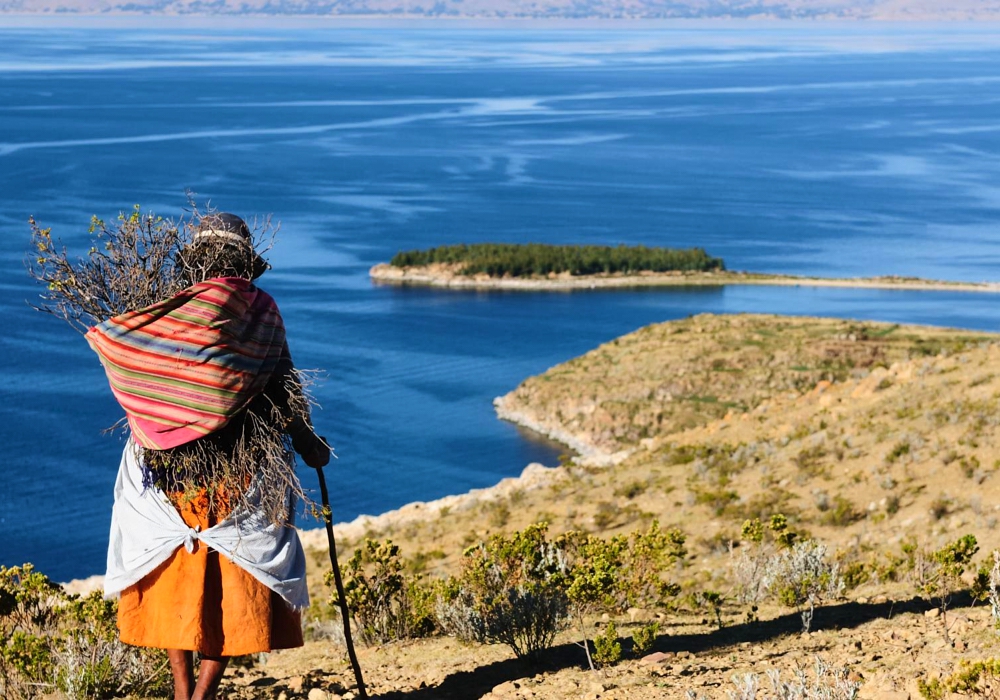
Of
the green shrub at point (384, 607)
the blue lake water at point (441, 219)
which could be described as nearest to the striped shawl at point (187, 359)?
the green shrub at point (384, 607)

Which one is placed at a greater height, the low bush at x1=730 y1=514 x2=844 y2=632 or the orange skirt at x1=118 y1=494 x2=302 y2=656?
Answer: the orange skirt at x1=118 y1=494 x2=302 y2=656

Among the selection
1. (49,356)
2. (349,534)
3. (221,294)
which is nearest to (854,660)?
(221,294)

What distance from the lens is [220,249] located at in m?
5.04

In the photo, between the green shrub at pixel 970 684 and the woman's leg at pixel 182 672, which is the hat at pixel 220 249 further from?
the green shrub at pixel 970 684

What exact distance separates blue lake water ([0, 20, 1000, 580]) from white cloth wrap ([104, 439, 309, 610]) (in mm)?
12245

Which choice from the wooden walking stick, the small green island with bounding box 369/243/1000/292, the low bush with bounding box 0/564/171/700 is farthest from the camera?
the small green island with bounding box 369/243/1000/292

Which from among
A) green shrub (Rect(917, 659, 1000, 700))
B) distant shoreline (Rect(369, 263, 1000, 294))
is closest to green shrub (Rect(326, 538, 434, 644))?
green shrub (Rect(917, 659, 1000, 700))

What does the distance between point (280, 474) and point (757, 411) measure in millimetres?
16226

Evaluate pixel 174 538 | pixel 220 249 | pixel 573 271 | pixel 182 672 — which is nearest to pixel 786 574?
pixel 182 672

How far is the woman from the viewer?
4805mm

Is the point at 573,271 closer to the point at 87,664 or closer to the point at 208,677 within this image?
the point at 87,664

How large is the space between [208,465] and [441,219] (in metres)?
82.2

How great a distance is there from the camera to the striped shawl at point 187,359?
4.78 metres

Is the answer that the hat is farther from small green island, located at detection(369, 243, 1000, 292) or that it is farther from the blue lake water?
small green island, located at detection(369, 243, 1000, 292)
